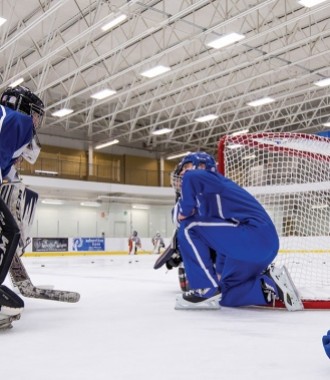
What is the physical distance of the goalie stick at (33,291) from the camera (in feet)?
10.8

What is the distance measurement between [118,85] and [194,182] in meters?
18.2

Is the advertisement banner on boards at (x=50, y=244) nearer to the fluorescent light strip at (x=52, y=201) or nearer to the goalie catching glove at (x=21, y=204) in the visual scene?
the fluorescent light strip at (x=52, y=201)

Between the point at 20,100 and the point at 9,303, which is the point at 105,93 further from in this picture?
the point at 9,303

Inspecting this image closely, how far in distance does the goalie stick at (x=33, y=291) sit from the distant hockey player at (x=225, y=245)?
2.39 feet

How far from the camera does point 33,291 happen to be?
133 inches

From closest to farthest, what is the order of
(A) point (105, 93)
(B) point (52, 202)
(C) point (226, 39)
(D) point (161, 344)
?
1. (D) point (161, 344)
2. (C) point (226, 39)
3. (A) point (105, 93)
4. (B) point (52, 202)

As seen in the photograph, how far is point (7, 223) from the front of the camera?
2.41 m

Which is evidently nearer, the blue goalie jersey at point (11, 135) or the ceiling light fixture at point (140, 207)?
the blue goalie jersey at point (11, 135)

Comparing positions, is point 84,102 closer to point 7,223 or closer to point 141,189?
point 141,189

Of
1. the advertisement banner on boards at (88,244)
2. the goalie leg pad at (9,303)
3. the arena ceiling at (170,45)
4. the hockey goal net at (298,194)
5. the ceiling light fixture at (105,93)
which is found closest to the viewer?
the goalie leg pad at (9,303)

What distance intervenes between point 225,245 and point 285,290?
0.48 m

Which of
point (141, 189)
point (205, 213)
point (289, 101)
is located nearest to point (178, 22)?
point (289, 101)

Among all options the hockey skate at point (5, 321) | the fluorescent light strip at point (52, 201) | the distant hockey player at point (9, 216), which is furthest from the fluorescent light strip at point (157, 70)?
the fluorescent light strip at point (52, 201)

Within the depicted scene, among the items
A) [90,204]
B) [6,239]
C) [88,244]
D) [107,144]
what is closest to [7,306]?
[6,239]
